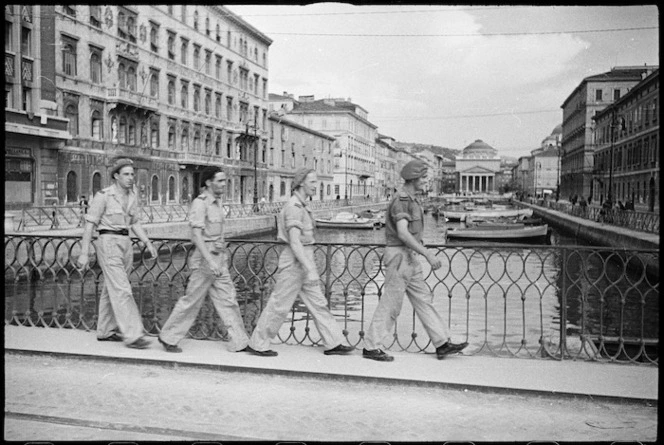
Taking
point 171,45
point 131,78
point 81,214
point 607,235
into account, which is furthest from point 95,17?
point 607,235

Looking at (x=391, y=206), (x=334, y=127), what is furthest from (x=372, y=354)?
(x=334, y=127)

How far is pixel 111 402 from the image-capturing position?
184 inches

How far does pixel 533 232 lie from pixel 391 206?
1342 inches

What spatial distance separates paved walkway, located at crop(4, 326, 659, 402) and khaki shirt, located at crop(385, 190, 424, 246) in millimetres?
1166

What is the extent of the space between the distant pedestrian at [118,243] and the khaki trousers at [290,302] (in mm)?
1267

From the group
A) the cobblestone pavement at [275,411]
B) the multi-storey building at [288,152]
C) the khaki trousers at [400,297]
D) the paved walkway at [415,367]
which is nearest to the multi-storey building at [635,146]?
the multi-storey building at [288,152]

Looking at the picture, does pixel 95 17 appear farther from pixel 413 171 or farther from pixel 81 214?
pixel 413 171

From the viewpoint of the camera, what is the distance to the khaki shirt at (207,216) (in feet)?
18.6

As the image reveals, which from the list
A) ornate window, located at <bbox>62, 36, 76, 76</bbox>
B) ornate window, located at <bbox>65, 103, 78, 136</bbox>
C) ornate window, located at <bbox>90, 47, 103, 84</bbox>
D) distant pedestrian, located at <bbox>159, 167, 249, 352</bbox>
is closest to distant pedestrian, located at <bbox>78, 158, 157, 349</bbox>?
distant pedestrian, located at <bbox>159, 167, 249, 352</bbox>

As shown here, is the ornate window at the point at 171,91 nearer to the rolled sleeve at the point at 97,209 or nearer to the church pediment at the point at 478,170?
the rolled sleeve at the point at 97,209

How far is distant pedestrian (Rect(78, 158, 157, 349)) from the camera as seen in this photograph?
19.4ft

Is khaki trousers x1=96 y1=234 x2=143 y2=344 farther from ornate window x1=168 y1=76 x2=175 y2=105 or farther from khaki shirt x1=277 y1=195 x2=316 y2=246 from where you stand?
ornate window x1=168 y1=76 x2=175 y2=105

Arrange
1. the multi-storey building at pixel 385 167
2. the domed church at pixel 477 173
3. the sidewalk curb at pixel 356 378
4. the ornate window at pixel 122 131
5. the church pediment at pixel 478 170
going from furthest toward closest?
the domed church at pixel 477 173, the church pediment at pixel 478 170, the multi-storey building at pixel 385 167, the ornate window at pixel 122 131, the sidewalk curb at pixel 356 378

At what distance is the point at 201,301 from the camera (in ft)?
19.4
